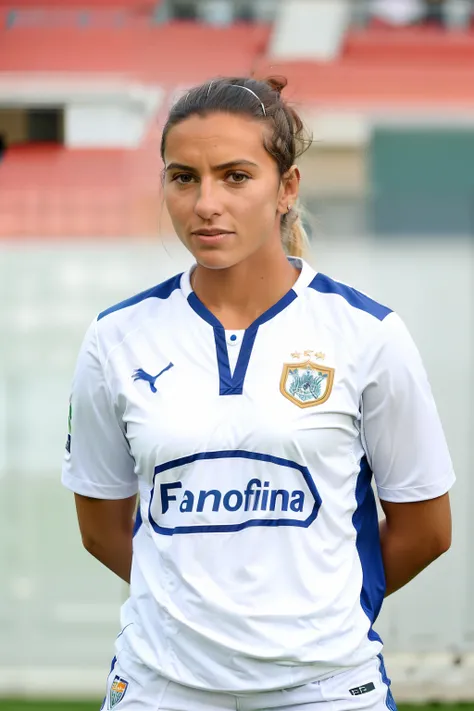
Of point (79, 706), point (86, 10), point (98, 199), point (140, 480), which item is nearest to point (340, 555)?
point (140, 480)

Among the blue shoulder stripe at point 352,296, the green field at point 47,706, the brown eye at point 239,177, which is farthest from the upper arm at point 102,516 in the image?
the green field at point 47,706

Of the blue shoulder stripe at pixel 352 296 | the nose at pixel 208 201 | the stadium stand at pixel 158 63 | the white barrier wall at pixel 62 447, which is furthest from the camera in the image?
the stadium stand at pixel 158 63

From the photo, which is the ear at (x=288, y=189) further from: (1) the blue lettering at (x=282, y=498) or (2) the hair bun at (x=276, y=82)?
(1) the blue lettering at (x=282, y=498)

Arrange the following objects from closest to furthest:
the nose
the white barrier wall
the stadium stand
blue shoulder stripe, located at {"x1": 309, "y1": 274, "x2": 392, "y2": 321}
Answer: the nose
blue shoulder stripe, located at {"x1": 309, "y1": 274, "x2": 392, "y2": 321}
the white barrier wall
the stadium stand

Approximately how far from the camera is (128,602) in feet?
5.71

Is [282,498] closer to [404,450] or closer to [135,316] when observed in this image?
[404,450]

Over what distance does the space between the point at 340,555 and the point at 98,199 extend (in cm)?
335

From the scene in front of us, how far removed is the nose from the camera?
158 cm

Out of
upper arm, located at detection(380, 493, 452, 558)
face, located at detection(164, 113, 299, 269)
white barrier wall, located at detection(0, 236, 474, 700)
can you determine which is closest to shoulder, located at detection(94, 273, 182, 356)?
face, located at detection(164, 113, 299, 269)

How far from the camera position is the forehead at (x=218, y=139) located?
63.4 inches

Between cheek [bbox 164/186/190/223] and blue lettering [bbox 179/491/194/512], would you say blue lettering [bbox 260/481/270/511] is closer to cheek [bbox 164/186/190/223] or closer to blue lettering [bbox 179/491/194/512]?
blue lettering [bbox 179/491/194/512]

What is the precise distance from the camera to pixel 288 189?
5.67 feet

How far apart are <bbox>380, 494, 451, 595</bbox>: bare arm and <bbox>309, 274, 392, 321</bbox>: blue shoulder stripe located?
1.01ft

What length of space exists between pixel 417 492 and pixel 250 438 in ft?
1.05
